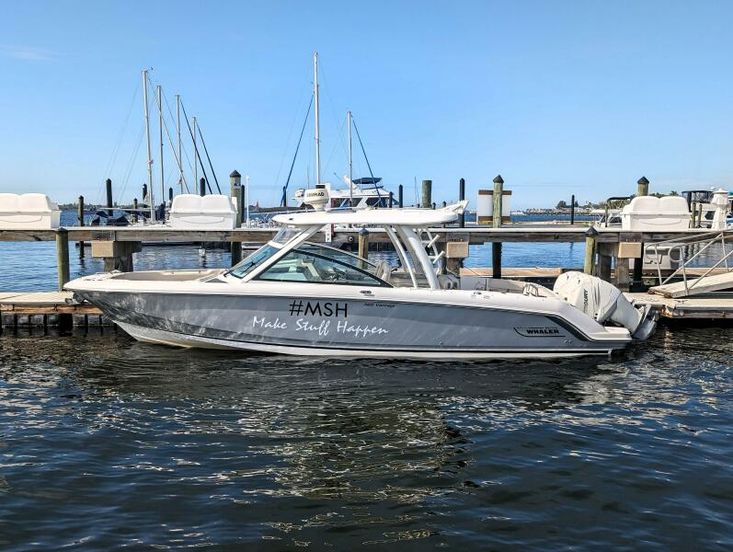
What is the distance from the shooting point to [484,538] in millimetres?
4355

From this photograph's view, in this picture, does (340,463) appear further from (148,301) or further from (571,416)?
(148,301)

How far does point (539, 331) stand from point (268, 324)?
382 cm

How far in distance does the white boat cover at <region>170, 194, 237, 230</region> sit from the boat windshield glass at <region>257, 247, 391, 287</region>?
216 inches

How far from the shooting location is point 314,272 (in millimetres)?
8820

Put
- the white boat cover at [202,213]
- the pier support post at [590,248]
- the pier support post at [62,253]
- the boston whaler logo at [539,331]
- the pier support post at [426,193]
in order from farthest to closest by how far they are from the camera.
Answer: the pier support post at [426,193] → the white boat cover at [202,213] → the pier support post at [590,248] → the pier support post at [62,253] → the boston whaler logo at [539,331]

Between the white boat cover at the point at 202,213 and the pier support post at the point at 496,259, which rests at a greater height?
the white boat cover at the point at 202,213

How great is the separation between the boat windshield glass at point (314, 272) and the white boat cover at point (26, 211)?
6852 millimetres

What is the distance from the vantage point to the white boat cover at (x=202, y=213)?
14.0 metres

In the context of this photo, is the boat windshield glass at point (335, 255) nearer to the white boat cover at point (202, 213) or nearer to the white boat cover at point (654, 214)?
the white boat cover at point (202, 213)

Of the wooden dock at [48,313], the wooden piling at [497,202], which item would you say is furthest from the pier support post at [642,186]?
the wooden dock at [48,313]

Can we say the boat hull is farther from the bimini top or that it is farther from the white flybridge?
the bimini top

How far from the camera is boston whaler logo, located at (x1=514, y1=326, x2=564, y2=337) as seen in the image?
349 inches

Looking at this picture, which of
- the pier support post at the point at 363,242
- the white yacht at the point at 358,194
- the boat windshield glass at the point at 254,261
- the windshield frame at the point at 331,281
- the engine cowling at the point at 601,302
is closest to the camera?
the windshield frame at the point at 331,281

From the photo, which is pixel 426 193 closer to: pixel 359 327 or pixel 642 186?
pixel 642 186
